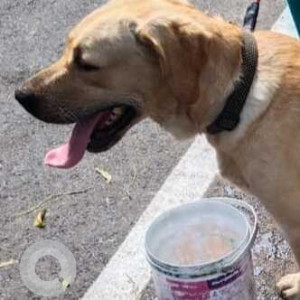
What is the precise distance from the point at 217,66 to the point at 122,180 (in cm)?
135

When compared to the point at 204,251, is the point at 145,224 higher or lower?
lower

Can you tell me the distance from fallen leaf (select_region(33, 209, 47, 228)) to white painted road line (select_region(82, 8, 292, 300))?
1.38 feet

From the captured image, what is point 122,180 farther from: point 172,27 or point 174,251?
point 172,27

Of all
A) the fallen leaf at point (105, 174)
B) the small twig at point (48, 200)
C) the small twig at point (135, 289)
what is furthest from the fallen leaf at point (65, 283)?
the fallen leaf at point (105, 174)

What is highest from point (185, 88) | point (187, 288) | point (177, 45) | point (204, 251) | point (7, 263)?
point (177, 45)

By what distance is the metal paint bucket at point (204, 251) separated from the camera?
3.21 meters

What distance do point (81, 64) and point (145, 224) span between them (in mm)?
1106

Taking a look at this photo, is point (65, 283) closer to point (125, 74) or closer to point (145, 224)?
point (145, 224)

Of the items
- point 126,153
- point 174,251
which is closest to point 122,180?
point 126,153

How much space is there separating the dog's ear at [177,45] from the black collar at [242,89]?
0.64ft

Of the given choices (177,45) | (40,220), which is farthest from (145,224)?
(177,45)

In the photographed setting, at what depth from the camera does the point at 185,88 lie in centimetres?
320

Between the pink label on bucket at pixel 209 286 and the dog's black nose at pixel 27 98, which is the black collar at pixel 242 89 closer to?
the pink label on bucket at pixel 209 286

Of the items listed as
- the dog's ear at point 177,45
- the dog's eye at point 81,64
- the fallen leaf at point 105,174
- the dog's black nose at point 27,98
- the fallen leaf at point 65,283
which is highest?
the dog's ear at point 177,45
